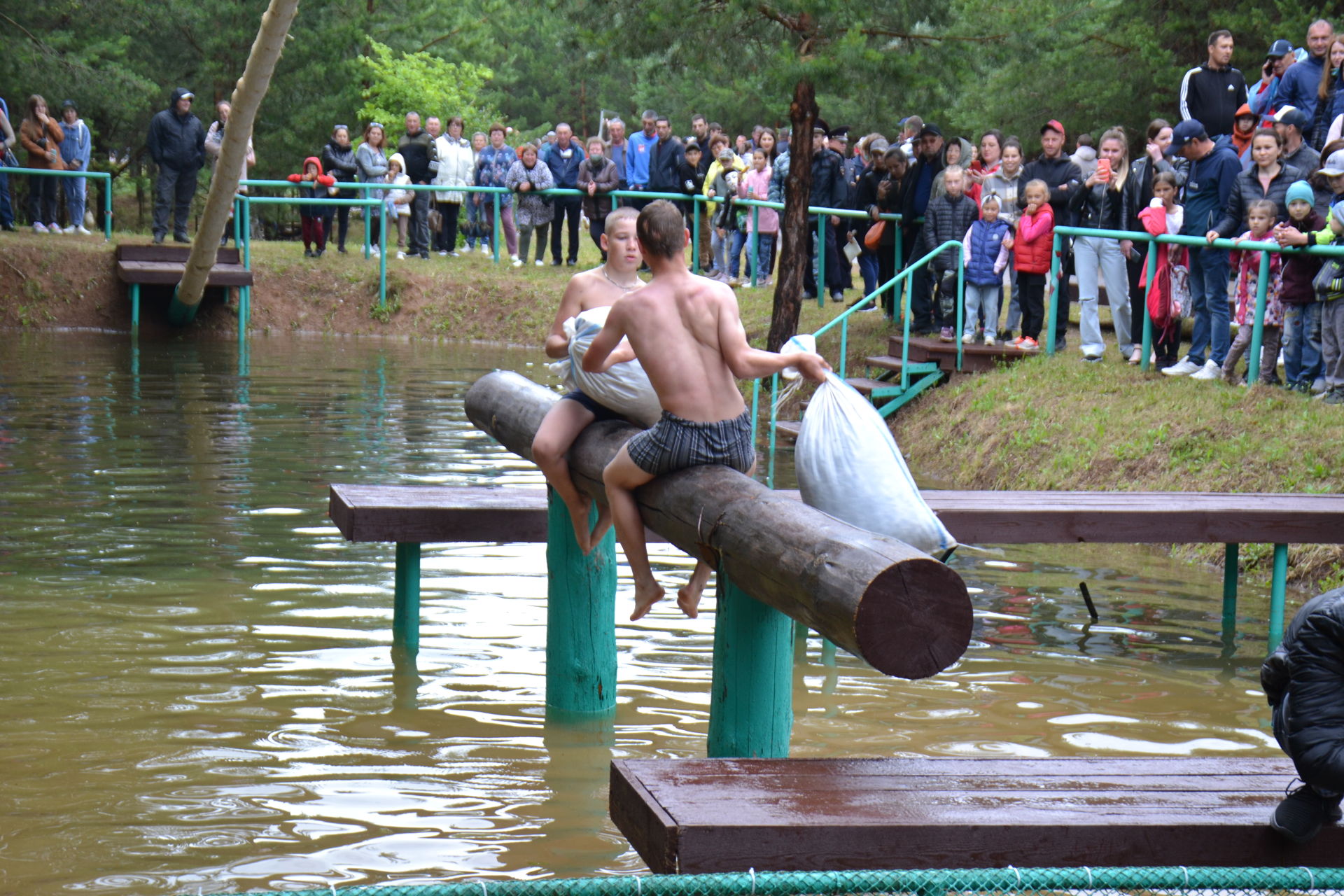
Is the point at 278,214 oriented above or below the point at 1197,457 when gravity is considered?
above

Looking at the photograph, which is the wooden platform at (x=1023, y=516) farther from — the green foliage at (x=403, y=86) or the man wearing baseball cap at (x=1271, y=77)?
the green foliage at (x=403, y=86)

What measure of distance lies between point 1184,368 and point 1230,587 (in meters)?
4.47

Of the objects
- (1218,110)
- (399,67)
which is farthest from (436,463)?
(399,67)

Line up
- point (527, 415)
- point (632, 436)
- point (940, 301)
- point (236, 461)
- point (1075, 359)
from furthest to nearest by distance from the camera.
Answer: point (940, 301) → point (1075, 359) → point (236, 461) → point (527, 415) → point (632, 436)

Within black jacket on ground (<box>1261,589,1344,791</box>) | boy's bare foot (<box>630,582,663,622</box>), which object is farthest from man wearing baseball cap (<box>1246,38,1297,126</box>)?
black jacket on ground (<box>1261,589,1344,791</box>)

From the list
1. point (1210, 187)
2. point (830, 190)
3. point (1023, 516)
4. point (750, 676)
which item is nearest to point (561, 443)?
point (750, 676)

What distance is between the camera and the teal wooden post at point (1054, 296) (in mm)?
13867

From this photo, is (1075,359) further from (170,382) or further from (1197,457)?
(170,382)

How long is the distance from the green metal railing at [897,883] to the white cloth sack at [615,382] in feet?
9.95

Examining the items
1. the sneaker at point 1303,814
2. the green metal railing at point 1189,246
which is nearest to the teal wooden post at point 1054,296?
the green metal railing at point 1189,246

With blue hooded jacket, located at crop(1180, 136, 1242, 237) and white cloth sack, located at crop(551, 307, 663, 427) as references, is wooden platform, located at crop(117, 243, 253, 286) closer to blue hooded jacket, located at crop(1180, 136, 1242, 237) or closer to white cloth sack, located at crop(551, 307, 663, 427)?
blue hooded jacket, located at crop(1180, 136, 1242, 237)

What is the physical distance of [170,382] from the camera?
→ 17.3 metres

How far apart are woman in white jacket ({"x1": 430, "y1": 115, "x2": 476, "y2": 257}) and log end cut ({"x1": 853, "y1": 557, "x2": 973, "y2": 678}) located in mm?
20529

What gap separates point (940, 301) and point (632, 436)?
32.8 ft
